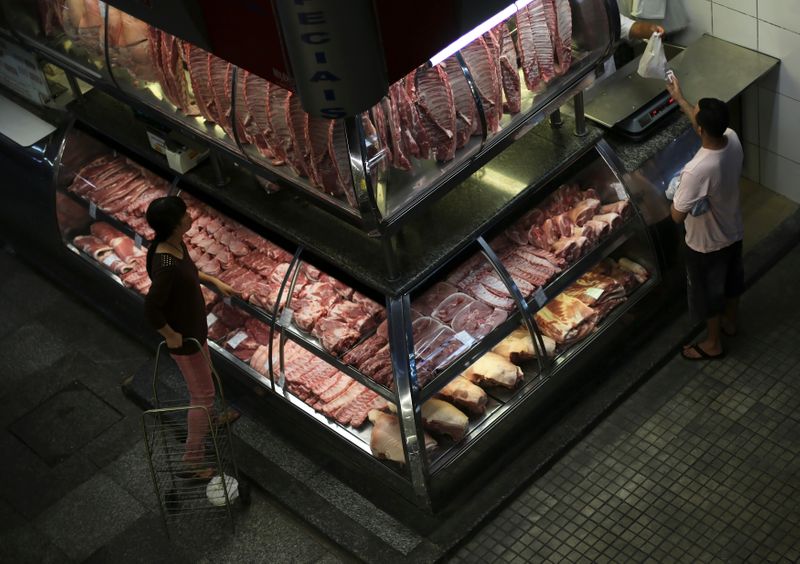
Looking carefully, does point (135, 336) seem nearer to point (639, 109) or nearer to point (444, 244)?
point (444, 244)

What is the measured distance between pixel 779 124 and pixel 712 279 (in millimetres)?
1364

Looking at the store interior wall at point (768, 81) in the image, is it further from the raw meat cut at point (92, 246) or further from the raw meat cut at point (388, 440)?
the raw meat cut at point (92, 246)

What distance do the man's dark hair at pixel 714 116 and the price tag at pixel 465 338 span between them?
164 cm

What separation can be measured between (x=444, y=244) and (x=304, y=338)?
0.99 meters

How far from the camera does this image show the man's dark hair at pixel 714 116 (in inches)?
223

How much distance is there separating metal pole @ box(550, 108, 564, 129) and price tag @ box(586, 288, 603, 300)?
963 mm

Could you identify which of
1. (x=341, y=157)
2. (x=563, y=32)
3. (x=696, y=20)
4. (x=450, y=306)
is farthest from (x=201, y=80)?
(x=696, y=20)

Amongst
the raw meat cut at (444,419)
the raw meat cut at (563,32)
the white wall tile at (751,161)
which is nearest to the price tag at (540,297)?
the raw meat cut at (444,419)

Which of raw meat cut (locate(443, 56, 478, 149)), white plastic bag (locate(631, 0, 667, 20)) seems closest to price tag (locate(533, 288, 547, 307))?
raw meat cut (locate(443, 56, 478, 149))

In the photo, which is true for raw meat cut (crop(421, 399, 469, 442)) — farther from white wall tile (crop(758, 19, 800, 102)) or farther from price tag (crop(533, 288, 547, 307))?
white wall tile (crop(758, 19, 800, 102))

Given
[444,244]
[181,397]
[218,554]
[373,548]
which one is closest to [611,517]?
[373,548]

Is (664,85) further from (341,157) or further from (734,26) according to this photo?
(341,157)

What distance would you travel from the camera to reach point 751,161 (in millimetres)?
7344

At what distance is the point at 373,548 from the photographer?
5.88m
